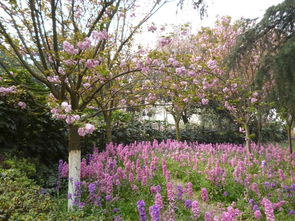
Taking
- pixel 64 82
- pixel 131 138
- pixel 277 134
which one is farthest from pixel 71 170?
pixel 277 134

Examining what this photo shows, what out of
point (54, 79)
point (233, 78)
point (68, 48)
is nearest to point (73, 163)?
point (54, 79)

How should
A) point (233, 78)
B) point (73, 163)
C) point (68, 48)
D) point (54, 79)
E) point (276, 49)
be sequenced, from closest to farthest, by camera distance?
1. point (68, 48)
2. point (54, 79)
3. point (73, 163)
4. point (276, 49)
5. point (233, 78)

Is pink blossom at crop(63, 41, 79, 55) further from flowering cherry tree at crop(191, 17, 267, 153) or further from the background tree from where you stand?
flowering cherry tree at crop(191, 17, 267, 153)

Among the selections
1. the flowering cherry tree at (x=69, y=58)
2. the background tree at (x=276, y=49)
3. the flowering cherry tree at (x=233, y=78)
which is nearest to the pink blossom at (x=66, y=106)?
the flowering cherry tree at (x=69, y=58)

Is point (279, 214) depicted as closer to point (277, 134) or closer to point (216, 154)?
point (216, 154)

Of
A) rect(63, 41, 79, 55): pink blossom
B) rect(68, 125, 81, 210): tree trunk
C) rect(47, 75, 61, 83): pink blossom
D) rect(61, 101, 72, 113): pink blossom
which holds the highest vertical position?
rect(63, 41, 79, 55): pink blossom

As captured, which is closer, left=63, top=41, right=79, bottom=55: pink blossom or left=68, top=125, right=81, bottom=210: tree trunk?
left=63, top=41, right=79, bottom=55: pink blossom

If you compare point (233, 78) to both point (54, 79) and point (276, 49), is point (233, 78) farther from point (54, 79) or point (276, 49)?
point (54, 79)

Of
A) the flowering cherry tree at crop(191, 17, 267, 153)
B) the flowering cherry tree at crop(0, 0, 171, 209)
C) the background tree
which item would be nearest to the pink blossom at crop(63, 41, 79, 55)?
the flowering cherry tree at crop(0, 0, 171, 209)

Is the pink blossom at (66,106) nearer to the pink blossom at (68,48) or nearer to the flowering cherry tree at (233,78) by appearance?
the pink blossom at (68,48)

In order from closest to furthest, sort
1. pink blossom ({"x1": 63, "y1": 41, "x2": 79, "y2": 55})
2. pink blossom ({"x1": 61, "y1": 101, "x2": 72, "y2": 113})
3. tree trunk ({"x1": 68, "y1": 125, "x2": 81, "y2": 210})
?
pink blossom ({"x1": 61, "y1": 101, "x2": 72, "y2": 113}) < pink blossom ({"x1": 63, "y1": 41, "x2": 79, "y2": 55}) < tree trunk ({"x1": 68, "y1": 125, "x2": 81, "y2": 210})

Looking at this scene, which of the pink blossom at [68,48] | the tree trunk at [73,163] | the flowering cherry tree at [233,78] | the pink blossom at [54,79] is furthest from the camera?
the flowering cherry tree at [233,78]

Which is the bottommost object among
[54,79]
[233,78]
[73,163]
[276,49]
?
[73,163]

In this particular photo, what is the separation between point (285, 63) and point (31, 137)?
17.8 ft
